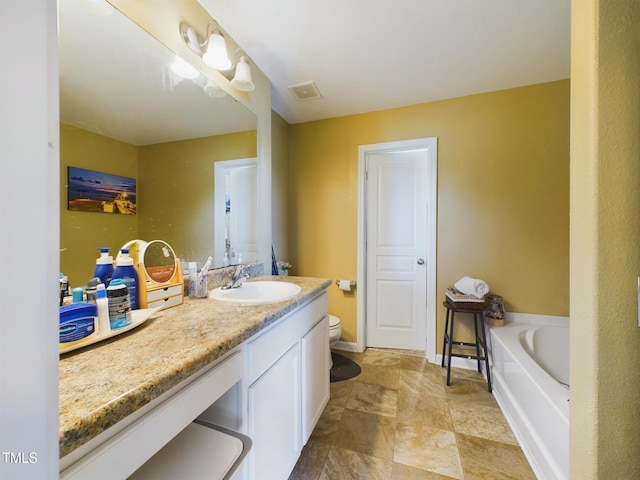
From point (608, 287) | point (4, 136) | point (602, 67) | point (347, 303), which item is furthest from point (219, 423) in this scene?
point (347, 303)

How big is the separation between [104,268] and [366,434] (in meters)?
1.56

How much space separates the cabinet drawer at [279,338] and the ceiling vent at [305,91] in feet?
5.49

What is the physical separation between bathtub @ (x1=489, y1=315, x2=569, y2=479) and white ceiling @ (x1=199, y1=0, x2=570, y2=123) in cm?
190

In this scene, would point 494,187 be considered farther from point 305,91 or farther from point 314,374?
point 314,374

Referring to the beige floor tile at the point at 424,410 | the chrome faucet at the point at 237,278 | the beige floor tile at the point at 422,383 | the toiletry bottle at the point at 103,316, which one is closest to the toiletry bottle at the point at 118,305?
the toiletry bottle at the point at 103,316

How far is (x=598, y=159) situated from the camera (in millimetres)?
640

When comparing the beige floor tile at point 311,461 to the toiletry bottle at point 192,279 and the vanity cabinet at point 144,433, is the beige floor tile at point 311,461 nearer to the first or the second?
the vanity cabinet at point 144,433

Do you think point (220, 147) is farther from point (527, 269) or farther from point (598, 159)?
point (527, 269)

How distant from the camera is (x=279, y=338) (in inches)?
39.6

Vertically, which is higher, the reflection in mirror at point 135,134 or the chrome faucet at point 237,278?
the reflection in mirror at point 135,134

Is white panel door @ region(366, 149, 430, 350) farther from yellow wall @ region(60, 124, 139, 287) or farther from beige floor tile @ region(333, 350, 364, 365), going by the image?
yellow wall @ region(60, 124, 139, 287)

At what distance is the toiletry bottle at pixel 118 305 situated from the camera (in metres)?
0.74

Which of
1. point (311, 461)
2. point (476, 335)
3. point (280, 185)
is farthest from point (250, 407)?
point (280, 185)

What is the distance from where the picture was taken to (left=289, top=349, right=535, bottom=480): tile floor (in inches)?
48.2
